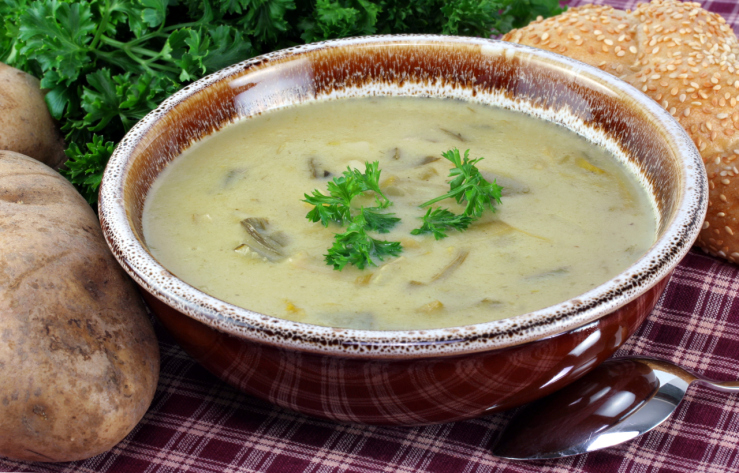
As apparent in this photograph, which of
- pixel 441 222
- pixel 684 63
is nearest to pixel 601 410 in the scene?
pixel 441 222

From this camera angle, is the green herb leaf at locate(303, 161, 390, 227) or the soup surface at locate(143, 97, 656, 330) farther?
the green herb leaf at locate(303, 161, 390, 227)

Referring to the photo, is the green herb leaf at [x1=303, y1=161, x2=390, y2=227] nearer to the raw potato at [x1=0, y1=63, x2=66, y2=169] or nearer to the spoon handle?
the spoon handle

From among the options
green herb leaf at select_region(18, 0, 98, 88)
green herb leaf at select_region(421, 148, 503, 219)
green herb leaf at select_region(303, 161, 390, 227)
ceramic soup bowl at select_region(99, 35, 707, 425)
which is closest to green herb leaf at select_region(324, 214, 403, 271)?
green herb leaf at select_region(303, 161, 390, 227)

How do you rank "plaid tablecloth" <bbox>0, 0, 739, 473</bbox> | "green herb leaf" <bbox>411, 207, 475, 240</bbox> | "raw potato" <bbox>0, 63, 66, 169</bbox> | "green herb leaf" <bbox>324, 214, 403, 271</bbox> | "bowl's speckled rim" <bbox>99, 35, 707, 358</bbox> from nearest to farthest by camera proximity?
"bowl's speckled rim" <bbox>99, 35, 707, 358</bbox>, "plaid tablecloth" <bbox>0, 0, 739, 473</bbox>, "green herb leaf" <bbox>324, 214, 403, 271</bbox>, "green herb leaf" <bbox>411, 207, 475, 240</bbox>, "raw potato" <bbox>0, 63, 66, 169</bbox>

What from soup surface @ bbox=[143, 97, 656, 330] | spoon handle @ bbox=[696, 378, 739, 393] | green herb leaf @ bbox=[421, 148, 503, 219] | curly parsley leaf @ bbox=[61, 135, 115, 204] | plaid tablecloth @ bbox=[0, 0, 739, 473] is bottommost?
plaid tablecloth @ bbox=[0, 0, 739, 473]

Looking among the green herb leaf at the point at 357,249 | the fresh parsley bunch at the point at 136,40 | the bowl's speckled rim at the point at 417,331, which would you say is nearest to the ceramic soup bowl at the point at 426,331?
the bowl's speckled rim at the point at 417,331

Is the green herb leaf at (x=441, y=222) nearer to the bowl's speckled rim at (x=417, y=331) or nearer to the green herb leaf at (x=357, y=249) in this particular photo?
the green herb leaf at (x=357, y=249)
